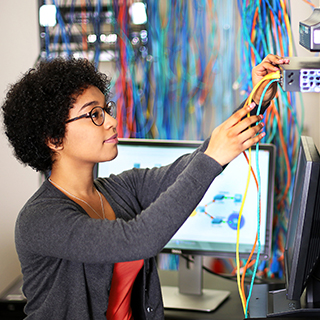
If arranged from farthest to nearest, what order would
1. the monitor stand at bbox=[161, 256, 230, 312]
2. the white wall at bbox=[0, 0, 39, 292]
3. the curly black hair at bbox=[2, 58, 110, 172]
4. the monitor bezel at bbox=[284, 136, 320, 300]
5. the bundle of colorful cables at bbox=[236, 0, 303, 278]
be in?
1. the white wall at bbox=[0, 0, 39, 292]
2. the bundle of colorful cables at bbox=[236, 0, 303, 278]
3. the monitor stand at bbox=[161, 256, 230, 312]
4. the curly black hair at bbox=[2, 58, 110, 172]
5. the monitor bezel at bbox=[284, 136, 320, 300]

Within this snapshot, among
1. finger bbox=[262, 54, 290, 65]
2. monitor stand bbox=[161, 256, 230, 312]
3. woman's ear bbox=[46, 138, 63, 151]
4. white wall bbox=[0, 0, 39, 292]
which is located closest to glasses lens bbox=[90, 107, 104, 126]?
woman's ear bbox=[46, 138, 63, 151]

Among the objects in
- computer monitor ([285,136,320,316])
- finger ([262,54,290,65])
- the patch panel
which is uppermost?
finger ([262,54,290,65])

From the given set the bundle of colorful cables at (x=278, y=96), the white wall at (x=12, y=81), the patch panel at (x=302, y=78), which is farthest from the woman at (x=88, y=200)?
the white wall at (x=12, y=81)

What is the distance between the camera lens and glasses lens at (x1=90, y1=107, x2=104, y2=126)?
105 cm

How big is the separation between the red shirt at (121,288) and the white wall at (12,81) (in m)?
0.89

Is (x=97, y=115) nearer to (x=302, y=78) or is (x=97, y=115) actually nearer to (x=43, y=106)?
(x=43, y=106)

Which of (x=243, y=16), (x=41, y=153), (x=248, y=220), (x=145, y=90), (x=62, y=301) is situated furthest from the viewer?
(x=145, y=90)

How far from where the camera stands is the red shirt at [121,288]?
1136 mm

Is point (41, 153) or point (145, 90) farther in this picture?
point (145, 90)

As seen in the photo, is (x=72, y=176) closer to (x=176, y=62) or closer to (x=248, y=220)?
(x=248, y=220)

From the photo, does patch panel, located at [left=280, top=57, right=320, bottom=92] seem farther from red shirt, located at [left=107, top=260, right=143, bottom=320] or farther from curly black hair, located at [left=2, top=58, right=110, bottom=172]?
red shirt, located at [left=107, top=260, right=143, bottom=320]

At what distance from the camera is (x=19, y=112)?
107 cm

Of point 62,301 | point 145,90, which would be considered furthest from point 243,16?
point 62,301

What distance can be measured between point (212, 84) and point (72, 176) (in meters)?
0.83
